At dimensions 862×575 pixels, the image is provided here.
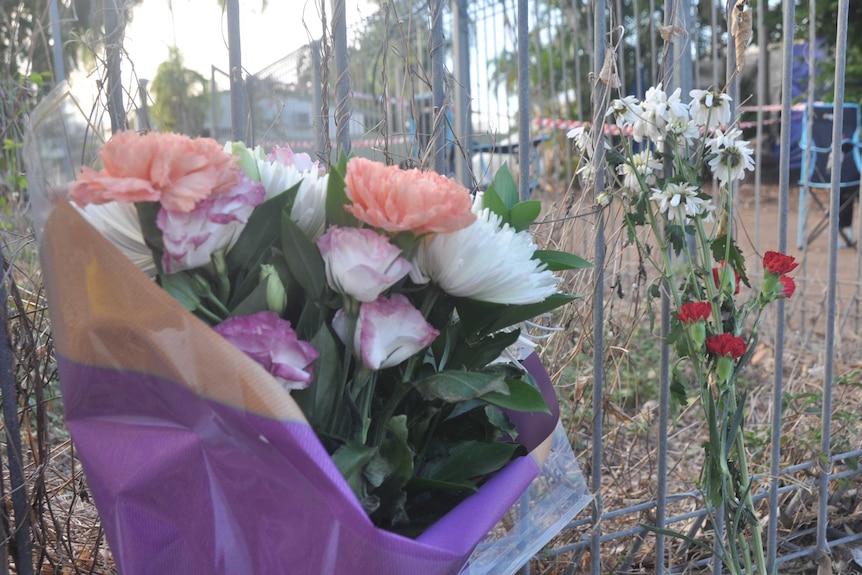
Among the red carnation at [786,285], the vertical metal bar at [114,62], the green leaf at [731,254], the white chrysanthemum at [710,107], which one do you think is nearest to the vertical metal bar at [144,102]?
→ the vertical metal bar at [114,62]

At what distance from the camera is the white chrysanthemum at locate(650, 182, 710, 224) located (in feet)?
4.80

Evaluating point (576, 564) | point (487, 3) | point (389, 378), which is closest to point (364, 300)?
point (389, 378)

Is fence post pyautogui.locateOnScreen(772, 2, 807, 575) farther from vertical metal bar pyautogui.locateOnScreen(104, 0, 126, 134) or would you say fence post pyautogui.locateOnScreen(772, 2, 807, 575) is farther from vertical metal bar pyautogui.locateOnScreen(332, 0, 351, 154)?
vertical metal bar pyautogui.locateOnScreen(104, 0, 126, 134)

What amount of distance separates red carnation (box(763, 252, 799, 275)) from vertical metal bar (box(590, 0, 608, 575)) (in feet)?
1.03

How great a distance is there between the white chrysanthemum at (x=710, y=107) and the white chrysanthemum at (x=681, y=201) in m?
0.12

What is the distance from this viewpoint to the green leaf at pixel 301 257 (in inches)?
29.6

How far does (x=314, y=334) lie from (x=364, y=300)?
0.09 meters

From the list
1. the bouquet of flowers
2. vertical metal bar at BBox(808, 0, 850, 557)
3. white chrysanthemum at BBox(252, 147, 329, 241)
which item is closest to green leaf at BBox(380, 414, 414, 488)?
the bouquet of flowers

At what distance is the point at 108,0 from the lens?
1.35 meters

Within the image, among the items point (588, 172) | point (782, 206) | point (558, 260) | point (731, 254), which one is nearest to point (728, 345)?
point (731, 254)

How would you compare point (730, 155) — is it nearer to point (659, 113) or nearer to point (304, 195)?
point (659, 113)

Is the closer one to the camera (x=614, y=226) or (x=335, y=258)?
(x=335, y=258)

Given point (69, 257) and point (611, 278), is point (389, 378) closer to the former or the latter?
Answer: point (69, 257)

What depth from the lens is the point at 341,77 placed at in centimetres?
146
